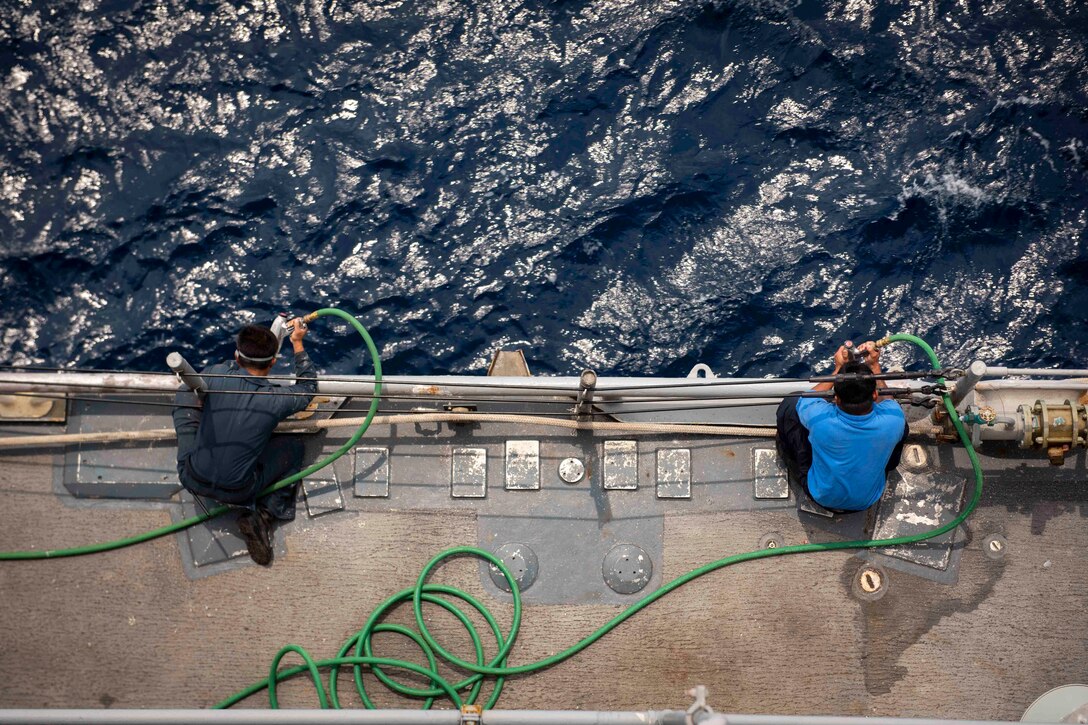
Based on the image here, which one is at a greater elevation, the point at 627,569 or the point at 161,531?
the point at 161,531

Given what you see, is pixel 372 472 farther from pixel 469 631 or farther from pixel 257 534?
pixel 469 631

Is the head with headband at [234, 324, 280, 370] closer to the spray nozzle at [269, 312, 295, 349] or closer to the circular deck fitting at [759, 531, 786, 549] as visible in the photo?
the spray nozzle at [269, 312, 295, 349]

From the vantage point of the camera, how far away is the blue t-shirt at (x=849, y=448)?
5.12 meters

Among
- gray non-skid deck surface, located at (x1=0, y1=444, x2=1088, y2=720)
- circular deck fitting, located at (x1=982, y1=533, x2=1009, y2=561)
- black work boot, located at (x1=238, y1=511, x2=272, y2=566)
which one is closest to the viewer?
gray non-skid deck surface, located at (x1=0, y1=444, x2=1088, y2=720)

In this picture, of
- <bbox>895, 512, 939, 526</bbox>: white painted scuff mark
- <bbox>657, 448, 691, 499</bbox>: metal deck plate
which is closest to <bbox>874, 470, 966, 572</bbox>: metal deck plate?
<bbox>895, 512, 939, 526</bbox>: white painted scuff mark

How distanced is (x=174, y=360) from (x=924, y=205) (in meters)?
6.17

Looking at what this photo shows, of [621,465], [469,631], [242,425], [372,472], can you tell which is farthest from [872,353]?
[242,425]

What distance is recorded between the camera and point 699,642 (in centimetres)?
552

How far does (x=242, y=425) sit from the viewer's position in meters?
5.24

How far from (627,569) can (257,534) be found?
225cm

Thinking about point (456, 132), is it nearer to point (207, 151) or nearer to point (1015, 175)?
point (207, 151)

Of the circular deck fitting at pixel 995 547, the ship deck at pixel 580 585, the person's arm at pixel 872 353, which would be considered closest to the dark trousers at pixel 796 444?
the ship deck at pixel 580 585

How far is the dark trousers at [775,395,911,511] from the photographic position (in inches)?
214

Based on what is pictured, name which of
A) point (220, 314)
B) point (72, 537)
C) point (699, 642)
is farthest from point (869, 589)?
point (220, 314)
